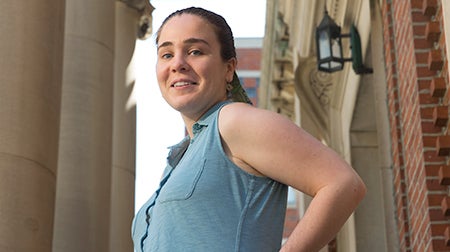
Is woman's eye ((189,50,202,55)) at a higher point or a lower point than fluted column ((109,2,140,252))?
lower

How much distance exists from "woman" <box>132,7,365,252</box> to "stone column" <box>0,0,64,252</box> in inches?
103

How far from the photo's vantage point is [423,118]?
660 cm

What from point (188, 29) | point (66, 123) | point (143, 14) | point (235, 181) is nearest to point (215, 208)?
point (235, 181)

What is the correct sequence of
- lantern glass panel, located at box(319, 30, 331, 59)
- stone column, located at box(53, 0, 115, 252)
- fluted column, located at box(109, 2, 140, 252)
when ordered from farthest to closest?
lantern glass panel, located at box(319, 30, 331, 59) < fluted column, located at box(109, 2, 140, 252) < stone column, located at box(53, 0, 115, 252)

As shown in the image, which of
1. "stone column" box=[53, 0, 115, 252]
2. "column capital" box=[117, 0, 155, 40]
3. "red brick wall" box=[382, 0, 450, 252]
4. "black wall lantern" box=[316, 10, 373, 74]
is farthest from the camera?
"column capital" box=[117, 0, 155, 40]

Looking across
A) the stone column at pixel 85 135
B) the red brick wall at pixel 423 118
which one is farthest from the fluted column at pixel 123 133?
the red brick wall at pixel 423 118

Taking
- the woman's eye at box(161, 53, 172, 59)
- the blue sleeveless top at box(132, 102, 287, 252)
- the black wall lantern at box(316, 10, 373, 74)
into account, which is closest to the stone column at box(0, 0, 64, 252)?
the woman's eye at box(161, 53, 172, 59)

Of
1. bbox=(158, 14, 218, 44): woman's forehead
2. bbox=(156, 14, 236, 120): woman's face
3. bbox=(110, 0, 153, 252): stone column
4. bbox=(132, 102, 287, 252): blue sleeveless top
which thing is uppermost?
bbox=(110, 0, 153, 252): stone column

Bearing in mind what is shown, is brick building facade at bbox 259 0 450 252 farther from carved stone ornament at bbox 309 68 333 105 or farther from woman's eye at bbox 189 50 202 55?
woman's eye at bbox 189 50 202 55

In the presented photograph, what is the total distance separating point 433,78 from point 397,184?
59.5 inches

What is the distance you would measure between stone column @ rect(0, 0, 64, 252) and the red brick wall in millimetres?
2197

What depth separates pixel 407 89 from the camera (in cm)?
723

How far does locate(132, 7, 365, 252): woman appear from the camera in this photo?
253cm

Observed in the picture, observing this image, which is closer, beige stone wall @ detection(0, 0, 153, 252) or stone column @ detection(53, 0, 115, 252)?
beige stone wall @ detection(0, 0, 153, 252)
